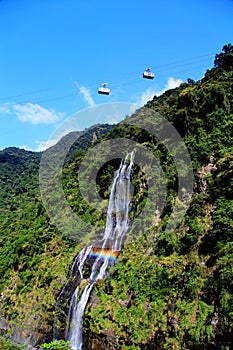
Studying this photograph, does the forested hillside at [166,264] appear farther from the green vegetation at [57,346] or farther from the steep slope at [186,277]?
the green vegetation at [57,346]

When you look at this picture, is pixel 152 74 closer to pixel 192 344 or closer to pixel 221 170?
pixel 221 170

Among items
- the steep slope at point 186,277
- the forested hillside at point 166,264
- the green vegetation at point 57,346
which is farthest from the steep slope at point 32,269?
the steep slope at point 186,277

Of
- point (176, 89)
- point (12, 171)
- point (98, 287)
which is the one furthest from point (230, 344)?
point (12, 171)

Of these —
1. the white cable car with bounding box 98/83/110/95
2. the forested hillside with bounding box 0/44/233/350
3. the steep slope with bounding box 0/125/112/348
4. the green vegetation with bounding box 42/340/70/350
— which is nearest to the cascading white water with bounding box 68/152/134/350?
the forested hillside with bounding box 0/44/233/350

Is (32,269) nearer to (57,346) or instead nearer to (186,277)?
(57,346)

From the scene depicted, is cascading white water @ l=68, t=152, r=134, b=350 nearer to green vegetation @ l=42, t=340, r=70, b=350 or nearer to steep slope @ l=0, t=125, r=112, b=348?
green vegetation @ l=42, t=340, r=70, b=350

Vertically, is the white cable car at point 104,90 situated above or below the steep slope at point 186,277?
above

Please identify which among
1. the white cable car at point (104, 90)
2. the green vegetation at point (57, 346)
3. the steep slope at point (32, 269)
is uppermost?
the white cable car at point (104, 90)
